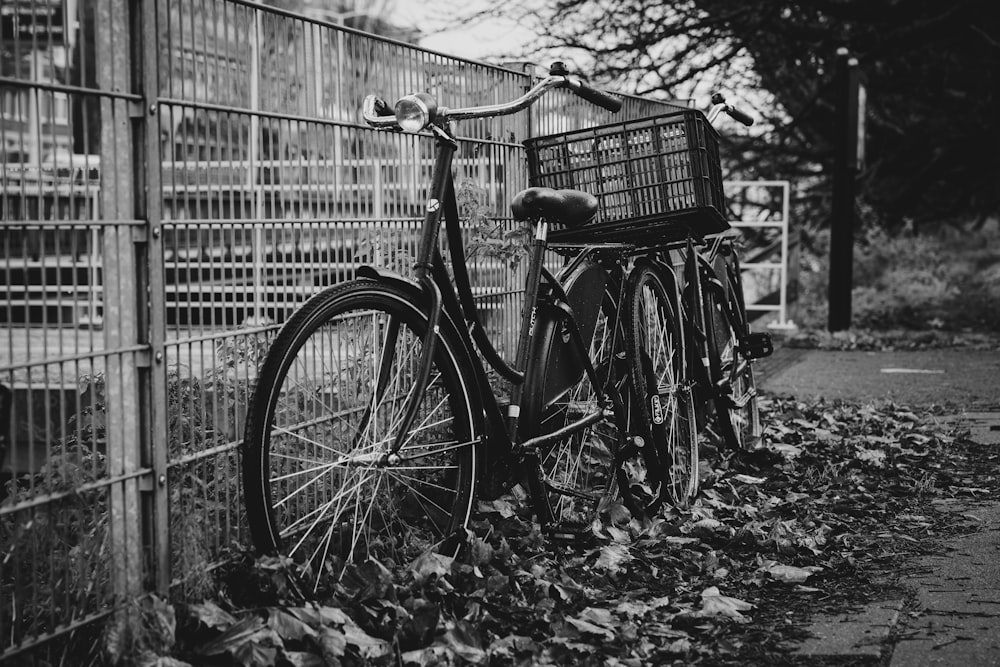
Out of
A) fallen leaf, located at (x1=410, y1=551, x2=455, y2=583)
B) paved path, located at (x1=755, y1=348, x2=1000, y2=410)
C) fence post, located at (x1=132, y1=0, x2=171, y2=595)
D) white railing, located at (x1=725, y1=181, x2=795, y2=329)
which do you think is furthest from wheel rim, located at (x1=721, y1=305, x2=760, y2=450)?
white railing, located at (x1=725, y1=181, x2=795, y2=329)

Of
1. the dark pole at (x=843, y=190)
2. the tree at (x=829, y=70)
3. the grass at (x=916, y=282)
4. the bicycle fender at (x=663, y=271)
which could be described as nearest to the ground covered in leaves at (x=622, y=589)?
the bicycle fender at (x=663, y=271)

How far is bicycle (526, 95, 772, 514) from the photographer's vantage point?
4375 mm

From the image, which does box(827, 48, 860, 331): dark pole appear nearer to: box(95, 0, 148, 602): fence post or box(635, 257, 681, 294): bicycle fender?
box(635, 257, 681, 294): bicycle fender

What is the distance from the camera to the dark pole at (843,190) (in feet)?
37.3

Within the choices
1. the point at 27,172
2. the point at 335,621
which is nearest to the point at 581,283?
the point at 335,621

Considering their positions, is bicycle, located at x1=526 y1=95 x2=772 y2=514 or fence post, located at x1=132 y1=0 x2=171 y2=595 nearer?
fence post, located at x1=132 y1=0 x2=171 y2=595

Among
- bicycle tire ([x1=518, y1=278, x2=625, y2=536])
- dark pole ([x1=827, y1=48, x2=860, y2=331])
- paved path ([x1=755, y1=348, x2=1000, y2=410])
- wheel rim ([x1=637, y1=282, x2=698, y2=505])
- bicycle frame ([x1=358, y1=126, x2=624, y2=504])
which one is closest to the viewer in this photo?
bicycle frame ([x1=358, y1=126, x2=624, y2=504])

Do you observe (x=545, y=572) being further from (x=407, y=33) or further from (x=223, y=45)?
(x=407, y=33)

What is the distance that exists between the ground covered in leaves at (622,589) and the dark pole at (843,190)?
6338mm

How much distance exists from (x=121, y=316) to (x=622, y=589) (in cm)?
173

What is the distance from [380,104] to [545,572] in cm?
146

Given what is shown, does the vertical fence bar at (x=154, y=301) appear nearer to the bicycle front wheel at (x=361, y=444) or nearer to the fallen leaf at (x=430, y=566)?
the bicycle front wheel at (x=361, y=444)

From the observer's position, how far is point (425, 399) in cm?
368

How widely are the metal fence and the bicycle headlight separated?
0.35m
